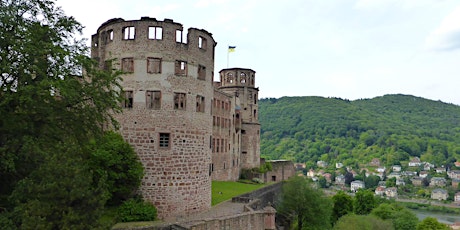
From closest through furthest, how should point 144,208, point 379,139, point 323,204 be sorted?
point 144,208 < point 323,204 < point 379,139

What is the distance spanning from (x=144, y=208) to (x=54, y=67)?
9357mm

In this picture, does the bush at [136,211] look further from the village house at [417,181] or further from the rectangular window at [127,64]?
the village house at [417,181]

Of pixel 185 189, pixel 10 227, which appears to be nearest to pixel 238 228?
pixel 185 189

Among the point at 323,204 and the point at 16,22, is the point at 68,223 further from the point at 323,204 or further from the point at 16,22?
the point at 323,204

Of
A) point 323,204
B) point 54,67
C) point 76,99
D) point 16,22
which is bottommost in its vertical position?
point 323,204

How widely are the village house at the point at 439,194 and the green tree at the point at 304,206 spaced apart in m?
104

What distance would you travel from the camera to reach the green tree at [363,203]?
198 feet

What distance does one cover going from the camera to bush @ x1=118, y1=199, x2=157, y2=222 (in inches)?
839

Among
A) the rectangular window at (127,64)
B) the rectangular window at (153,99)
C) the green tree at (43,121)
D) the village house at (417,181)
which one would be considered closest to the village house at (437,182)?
the village house at (417,181)

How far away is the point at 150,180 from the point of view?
2280 centimetres

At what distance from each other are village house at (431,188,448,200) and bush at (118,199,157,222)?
421ft

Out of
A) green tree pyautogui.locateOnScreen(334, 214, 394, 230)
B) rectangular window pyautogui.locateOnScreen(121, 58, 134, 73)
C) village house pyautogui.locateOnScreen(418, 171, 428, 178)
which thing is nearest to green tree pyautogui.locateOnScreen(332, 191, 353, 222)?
green tree pyautogui.locateOnScreen(334, 214, 394, 230)

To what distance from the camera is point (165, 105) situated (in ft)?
75.7

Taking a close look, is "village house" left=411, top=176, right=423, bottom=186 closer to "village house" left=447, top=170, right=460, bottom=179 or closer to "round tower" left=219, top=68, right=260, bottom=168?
"village house" left=447, top=170, right=460, bottom=179
